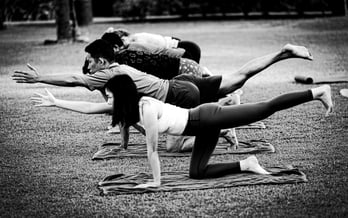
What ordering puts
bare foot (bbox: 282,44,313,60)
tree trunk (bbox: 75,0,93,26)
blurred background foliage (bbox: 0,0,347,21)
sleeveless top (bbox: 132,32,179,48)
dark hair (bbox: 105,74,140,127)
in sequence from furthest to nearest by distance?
1. blurred background foliage (bbox: 0,0,347,21)
2. tree trunk (bbox: 75,0,93,26)
3. sleeveless top (bbox: 132,32,179,48)
4. bare foot (bbox: 282,44,313,60)
5. dark hair (bbox: 105,74,140,127)

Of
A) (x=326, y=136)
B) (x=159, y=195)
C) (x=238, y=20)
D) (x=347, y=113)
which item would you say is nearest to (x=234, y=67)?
(x=347, y=113)

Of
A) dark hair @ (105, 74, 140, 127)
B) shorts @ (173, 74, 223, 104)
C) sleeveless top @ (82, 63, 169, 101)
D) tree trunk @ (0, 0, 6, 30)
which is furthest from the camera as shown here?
tree trunk @ (0, 0, 6, 30)

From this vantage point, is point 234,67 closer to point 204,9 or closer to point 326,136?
point 326,136

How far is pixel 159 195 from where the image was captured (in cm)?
638

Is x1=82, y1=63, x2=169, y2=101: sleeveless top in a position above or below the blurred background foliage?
above

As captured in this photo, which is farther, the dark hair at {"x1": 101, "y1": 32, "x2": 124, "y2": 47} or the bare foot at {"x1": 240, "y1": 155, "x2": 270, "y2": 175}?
the dark hair at {"x1": 101, "y1": 32, "x2": 124, "y2": 47}

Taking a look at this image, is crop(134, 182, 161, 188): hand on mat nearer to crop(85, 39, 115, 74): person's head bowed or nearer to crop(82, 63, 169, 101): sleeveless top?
crop(82, 63, 169, 101): sleeveless top

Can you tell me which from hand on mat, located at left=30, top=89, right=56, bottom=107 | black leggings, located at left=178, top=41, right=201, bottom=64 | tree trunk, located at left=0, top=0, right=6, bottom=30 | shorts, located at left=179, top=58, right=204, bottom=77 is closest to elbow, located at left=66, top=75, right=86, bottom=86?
hand on mat, located at left=30, top=89, right=56, bottom=107

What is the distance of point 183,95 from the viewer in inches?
306

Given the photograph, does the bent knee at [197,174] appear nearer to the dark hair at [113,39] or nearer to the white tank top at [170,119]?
the white tank top at [170,119]

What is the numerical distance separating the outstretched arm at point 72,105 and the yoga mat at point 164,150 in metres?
0.85

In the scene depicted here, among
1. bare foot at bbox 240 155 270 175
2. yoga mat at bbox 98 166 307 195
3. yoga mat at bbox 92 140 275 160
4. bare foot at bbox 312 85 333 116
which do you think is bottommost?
yoga mat at bbox 92 140 275 160

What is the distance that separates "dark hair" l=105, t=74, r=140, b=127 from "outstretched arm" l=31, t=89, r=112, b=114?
3.05 feet

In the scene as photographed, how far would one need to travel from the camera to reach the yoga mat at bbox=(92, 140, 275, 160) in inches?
316
